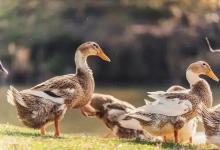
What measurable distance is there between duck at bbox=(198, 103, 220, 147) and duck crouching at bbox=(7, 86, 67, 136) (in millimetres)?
3044

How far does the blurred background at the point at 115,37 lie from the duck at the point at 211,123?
52.0 m

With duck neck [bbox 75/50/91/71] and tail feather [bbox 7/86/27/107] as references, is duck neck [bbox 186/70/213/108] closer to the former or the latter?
duck neck [bbox 75/50/91/71]

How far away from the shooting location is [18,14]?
82.6 m

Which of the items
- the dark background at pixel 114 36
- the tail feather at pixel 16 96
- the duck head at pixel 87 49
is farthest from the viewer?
the dark background at pixel 114 36

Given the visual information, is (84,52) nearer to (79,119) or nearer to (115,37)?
(79,119)

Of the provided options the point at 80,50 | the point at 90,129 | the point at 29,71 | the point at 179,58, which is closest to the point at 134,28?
the point at 179,58

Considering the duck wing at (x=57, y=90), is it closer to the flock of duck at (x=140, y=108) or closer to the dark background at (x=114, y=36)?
the flock of duck at (x=140, y=108)

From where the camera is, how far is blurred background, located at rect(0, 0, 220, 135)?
74.3m

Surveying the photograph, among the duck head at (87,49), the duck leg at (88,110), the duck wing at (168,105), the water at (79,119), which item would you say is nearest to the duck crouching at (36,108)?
the duck wing at (168,105)

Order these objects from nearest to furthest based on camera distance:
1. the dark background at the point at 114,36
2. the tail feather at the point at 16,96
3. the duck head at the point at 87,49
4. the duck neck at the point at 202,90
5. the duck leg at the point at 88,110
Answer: the tail feather at the point at 16,96 < the duck neck at the point at 202,90 < the duck head at the point at 87,49 < the duck leg at the point at 88,110 < the dark background at the point at 114,36

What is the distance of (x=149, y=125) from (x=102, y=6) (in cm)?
6383

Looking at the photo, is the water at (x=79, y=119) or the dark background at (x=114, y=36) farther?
the dark background at (x=114, y=36)

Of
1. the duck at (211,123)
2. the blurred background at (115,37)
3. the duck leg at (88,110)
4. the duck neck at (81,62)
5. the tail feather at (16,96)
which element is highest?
the blurred background at (115,37)

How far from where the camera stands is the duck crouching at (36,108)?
18062 millimetres
